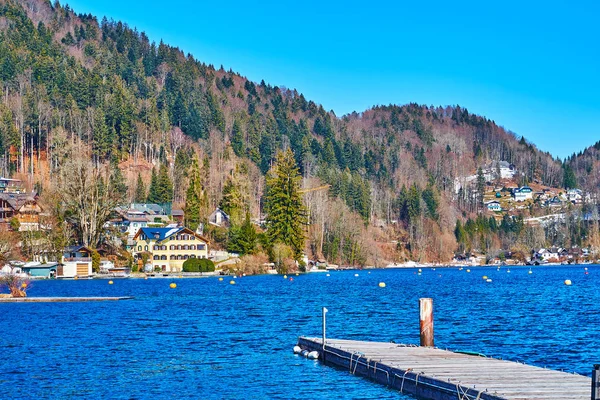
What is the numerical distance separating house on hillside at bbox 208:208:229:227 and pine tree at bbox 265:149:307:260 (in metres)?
16.1

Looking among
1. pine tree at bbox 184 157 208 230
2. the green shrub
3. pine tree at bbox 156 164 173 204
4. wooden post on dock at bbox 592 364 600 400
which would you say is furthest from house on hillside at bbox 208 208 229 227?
wooden post on dock at bbox 592 364 600 400

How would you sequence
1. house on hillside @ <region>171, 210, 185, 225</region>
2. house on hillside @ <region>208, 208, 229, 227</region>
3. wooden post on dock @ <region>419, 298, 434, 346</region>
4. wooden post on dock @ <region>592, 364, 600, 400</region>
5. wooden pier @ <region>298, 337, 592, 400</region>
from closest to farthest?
wooden post on dock @ <region>592, 364, 600, 400</region> → wooden pier @ <region>298, 337, 592, 400</region> → wooden post on dock @ <region>419, 298, 434, 346</region> → house on hillside @ <region>208, 208, 229, 227</region> → house on hillside @ <region>171, 210, 185, 225</region>

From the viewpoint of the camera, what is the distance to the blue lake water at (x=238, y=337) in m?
28.0

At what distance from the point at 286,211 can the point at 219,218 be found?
23355 millimetres

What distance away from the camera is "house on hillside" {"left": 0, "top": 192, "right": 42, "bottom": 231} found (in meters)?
120

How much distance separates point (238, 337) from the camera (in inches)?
1623

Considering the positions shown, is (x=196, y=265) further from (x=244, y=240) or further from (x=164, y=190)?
(x=164, y=190)

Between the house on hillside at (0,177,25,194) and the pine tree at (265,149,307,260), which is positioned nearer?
the pine tree at (265,149,307,260)

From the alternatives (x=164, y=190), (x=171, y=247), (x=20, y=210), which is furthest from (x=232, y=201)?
(x=20, y=210)

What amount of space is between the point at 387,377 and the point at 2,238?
3306 inches

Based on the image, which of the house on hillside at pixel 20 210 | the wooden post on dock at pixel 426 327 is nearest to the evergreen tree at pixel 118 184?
the house on hillside at pixel 20 210

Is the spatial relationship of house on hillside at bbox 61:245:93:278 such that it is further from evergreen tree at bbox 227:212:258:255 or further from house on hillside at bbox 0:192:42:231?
evergreen tree at bbox 227:212:258:255

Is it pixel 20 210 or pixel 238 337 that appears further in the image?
pixel 20 210

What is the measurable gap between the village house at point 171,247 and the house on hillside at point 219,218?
18.9m
